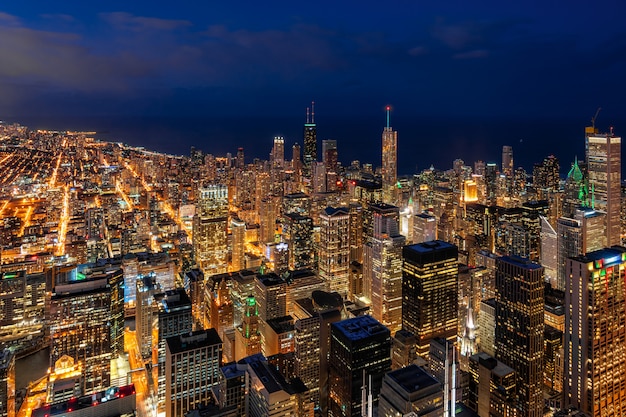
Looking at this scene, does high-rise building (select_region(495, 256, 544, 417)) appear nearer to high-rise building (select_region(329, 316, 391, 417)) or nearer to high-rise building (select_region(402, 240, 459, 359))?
high-rise building (select_region(402, 240, 459, 359))

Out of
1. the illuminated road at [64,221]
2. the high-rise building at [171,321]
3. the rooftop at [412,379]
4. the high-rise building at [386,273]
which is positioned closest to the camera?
the rooftop at [412,379]

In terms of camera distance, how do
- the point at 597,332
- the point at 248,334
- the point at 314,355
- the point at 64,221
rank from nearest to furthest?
the point at 597,332
the point at 314,355
the point at 248,334
the point at 64,221

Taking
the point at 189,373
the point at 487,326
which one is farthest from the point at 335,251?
the point at 189,373

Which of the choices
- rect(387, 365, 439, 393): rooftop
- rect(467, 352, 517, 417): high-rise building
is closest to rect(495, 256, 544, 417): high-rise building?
rect(467, 352, 517, 417): high-rise building

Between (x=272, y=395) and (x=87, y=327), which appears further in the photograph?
(x=87, y=327)

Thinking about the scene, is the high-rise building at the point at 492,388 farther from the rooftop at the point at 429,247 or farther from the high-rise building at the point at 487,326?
the rooftop at the point at 429,247

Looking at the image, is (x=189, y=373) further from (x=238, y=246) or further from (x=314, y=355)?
(x=238, y=246)

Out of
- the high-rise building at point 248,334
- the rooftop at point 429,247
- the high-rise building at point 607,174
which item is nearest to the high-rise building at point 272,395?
the high-rise building at point 248,334

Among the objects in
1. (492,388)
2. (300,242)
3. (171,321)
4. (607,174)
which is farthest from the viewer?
(300,242)
